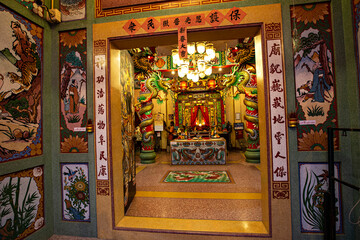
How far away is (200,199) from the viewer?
2.77m

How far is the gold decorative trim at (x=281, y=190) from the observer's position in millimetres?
1758

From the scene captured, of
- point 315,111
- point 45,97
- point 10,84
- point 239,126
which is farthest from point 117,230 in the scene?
point 239,126

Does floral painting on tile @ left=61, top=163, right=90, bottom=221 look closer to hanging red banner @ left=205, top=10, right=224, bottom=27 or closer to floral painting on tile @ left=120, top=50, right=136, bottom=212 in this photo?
floral painting on tile @ left=120, top=50, right=136, bottom=212

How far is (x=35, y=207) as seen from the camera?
1866 millimetres

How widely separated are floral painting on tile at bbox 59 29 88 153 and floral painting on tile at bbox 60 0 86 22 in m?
0.18

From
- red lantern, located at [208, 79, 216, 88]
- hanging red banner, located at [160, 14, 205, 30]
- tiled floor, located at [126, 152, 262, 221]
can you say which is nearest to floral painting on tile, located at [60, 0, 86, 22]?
hanging red banner, located at [160, 14, 205, 30]

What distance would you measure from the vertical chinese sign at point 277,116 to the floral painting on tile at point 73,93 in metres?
2.25

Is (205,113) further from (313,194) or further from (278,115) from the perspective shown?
(313,194)

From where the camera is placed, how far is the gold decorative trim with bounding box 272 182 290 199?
176cm

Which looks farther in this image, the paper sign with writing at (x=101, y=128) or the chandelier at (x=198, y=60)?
the chandelier at (x=198, y=60)

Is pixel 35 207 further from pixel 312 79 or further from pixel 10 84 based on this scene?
pixel 312 79

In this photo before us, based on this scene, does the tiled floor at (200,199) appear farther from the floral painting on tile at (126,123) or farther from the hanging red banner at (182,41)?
the hanging red banner at (182,41)

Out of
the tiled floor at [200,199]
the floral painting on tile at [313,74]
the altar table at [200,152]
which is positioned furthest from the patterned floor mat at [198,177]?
the floral painting on tile at [313,74]

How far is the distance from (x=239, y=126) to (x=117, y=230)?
6475mm
